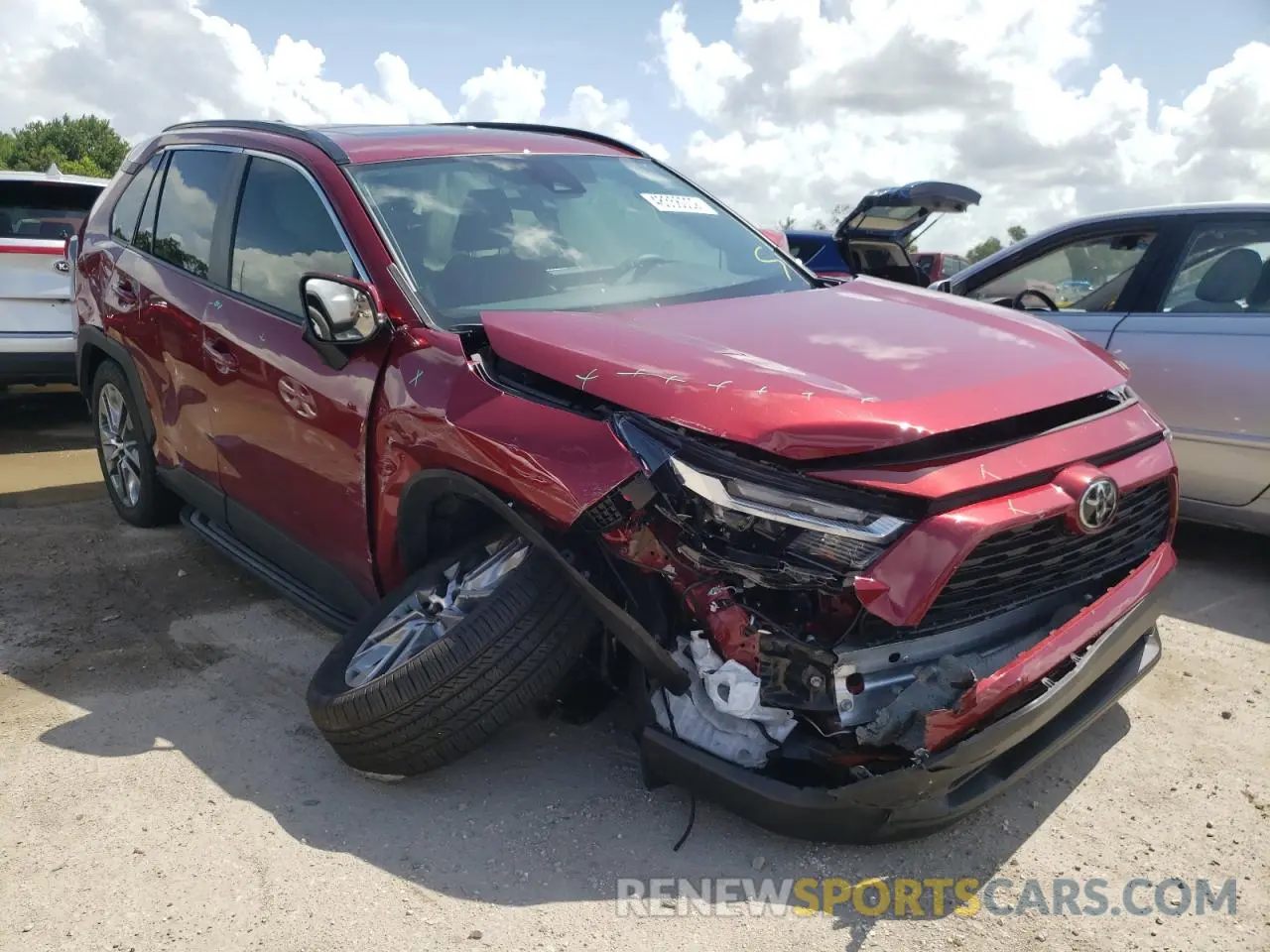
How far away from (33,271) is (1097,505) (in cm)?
683

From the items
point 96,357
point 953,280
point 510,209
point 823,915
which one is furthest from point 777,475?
point 96,357

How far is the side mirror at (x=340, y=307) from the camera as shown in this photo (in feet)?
9.66

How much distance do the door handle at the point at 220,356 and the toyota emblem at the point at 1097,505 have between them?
281 centimetres

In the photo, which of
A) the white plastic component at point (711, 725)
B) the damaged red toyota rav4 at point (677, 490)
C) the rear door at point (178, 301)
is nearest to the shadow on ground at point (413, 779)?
the damaged red toyota rav4 at point (677, 490)

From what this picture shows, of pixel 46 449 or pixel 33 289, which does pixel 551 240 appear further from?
pixel 46 449

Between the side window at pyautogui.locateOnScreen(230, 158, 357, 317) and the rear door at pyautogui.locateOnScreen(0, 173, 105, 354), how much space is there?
3549mm

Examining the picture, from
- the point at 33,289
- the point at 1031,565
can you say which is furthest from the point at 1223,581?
the point at 33,289

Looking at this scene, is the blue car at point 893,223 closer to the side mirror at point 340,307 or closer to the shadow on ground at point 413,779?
the shadow on ground at point 413,779

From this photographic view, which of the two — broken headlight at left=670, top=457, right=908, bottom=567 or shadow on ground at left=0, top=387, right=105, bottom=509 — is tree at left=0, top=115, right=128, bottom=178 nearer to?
shadow on ground at left=0, top=387, right=105, bottom=509

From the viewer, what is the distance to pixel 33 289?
6871mm

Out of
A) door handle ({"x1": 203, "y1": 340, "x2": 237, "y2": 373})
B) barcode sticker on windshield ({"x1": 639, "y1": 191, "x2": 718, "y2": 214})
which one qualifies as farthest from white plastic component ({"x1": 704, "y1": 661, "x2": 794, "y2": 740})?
door handle ({"x1": 203, "y1": 340, "x2": 237, "y2": 373})

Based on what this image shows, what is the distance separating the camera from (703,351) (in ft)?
8.61

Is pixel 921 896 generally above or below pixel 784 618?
below

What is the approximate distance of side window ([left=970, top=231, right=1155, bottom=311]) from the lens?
4.92 meters
